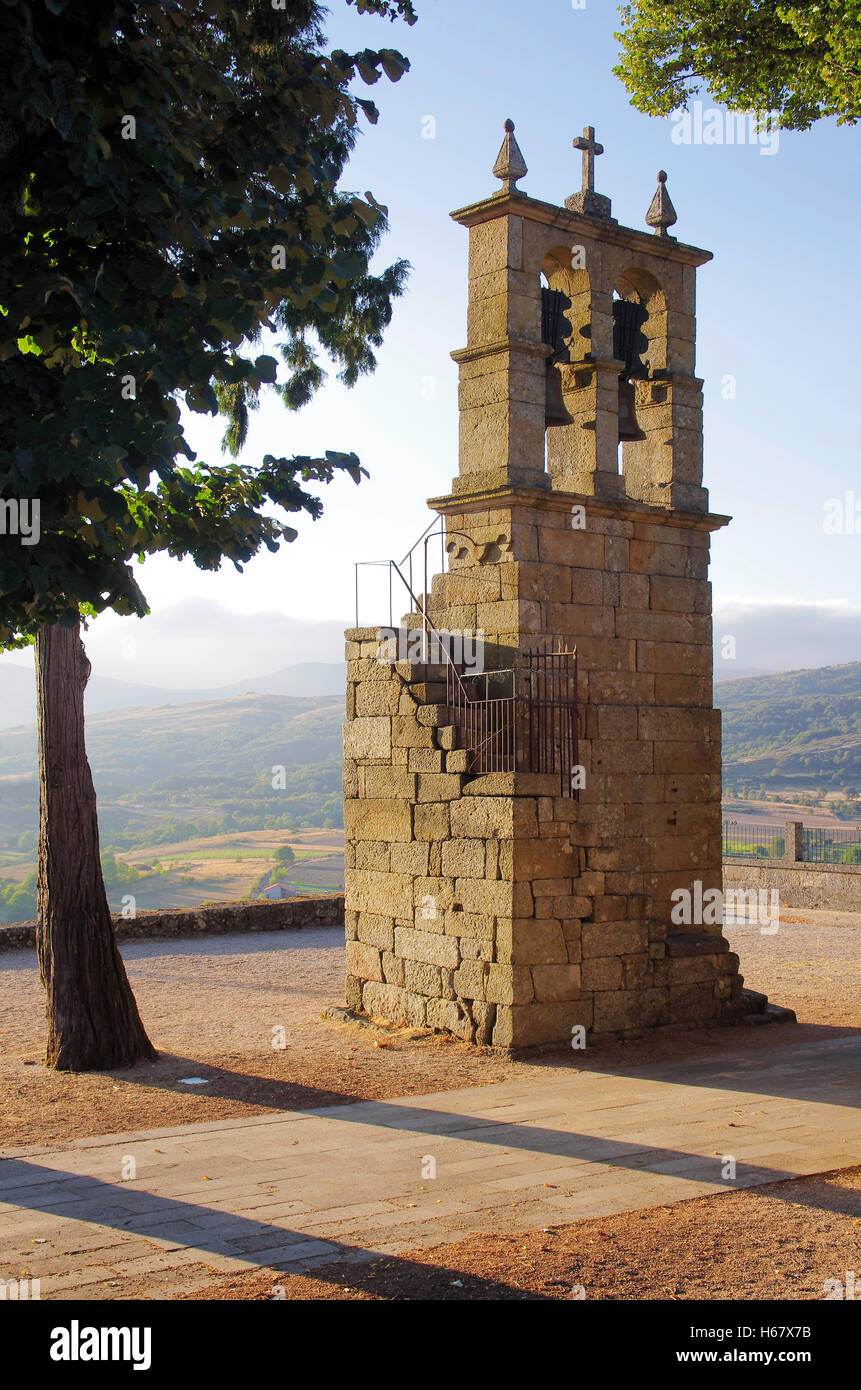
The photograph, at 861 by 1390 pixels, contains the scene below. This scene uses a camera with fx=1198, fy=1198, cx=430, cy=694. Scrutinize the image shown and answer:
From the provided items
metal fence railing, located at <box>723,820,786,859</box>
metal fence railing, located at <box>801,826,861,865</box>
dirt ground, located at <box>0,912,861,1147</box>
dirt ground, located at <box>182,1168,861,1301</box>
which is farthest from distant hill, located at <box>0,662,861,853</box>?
dirt ground, located at <box>182,1168,861,1301</box>

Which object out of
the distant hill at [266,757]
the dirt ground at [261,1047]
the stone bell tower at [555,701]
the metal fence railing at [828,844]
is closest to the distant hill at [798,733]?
the distant hill at [266,757]

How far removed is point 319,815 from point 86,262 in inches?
3436

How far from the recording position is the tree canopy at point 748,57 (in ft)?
30.1

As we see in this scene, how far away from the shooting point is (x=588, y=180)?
10.9m

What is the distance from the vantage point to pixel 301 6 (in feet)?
21.5

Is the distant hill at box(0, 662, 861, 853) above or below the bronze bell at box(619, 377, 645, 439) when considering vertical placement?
below

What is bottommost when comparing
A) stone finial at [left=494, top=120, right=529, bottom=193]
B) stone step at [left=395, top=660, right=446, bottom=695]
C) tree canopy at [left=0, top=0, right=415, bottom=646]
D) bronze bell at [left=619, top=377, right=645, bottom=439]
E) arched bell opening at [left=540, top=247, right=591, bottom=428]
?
stone step at [left=395, top=660, right=446, bottom=695]

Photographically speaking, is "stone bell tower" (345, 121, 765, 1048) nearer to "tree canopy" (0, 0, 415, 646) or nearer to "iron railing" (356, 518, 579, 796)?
"iron railing" (356, 518, 579, 796)

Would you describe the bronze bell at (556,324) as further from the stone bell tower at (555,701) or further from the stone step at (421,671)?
the stone step at (421,671)

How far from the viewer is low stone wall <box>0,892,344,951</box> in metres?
16.5

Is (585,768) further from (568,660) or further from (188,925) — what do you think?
(188,925)

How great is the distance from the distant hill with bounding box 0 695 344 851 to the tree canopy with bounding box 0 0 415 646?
78.8 m

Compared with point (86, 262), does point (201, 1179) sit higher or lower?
lower

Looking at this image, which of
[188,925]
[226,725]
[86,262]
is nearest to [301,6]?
[86,262]
